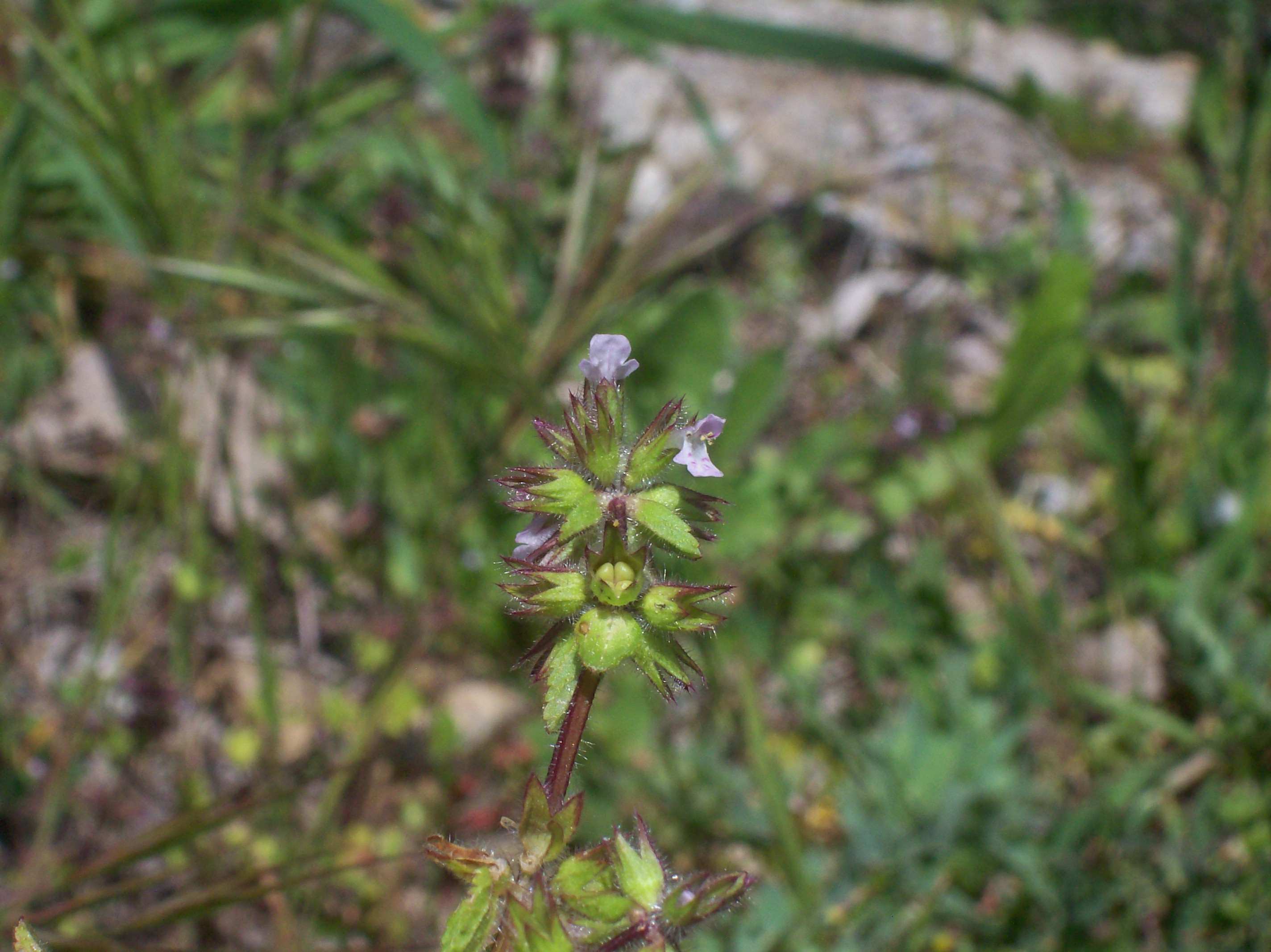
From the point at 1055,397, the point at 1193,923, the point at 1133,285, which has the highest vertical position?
the point at 1133,285

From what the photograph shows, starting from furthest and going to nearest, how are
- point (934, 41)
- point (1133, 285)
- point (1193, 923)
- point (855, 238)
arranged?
point (934, 41) → point (855, 238) → point (1133, 285) → point (1193, 923)

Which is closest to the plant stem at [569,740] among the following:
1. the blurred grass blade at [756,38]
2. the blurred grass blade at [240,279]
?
the blurred grass blade at [240,279]

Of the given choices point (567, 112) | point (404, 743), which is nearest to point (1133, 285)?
point (567, 112)

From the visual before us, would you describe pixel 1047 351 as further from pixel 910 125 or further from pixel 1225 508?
pixel 910 125

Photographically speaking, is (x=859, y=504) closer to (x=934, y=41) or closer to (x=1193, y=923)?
(x=1193, y=923)

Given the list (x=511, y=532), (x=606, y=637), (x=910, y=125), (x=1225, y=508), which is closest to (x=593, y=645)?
(x=606, y=637)
